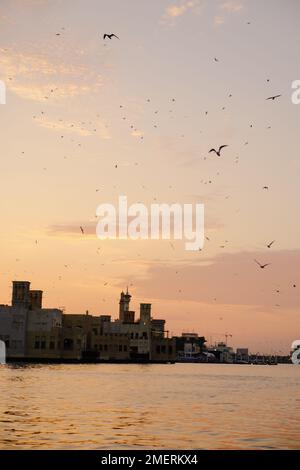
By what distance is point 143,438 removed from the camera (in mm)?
44594

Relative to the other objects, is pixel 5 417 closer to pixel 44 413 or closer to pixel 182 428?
pixel 44 413

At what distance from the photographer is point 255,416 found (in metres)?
63.4

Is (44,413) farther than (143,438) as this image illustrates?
Yes

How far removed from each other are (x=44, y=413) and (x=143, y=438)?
16.2 m

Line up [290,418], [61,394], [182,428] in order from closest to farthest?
[182,428]
[290,418]
[61,394]

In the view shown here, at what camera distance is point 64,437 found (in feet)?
143
